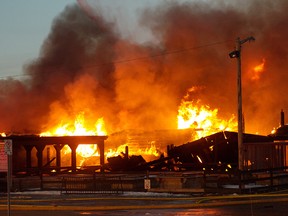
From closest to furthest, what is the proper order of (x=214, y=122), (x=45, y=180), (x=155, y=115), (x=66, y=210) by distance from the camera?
1. (x=66, y=210)
2. (x=45, y=180)
3. (x=214, y=122)
4. (x=155, y=115)

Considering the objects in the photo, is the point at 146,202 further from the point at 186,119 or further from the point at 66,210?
the point at 186,119

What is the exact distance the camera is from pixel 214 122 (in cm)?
5578

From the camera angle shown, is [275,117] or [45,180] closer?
[45,180]

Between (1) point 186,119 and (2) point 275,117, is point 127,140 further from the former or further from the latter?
(2) point 275,117

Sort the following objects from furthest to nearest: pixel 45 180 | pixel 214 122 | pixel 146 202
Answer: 1. pixel 214 122
2. pixel 45 180
3. pixel 146 202

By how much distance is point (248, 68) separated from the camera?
57688 millimetres

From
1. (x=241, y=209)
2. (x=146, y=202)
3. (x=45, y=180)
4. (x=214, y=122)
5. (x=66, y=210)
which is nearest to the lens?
(x=241, y=209)

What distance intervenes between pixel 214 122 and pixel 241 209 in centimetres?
3877

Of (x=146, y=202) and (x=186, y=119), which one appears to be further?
(x=186, y=119)

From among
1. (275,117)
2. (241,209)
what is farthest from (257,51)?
(241,209)

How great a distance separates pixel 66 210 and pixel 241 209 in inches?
228

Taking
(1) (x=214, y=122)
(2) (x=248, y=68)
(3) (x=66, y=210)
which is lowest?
(3) (x=66, y=210)

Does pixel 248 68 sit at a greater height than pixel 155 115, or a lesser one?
greater

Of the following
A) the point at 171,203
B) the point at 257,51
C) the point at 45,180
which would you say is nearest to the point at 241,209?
the point at 171,203
